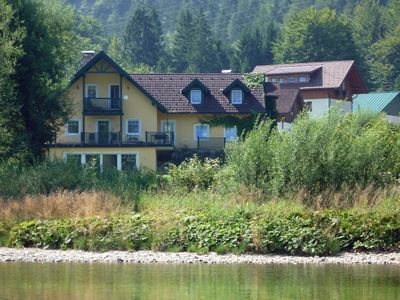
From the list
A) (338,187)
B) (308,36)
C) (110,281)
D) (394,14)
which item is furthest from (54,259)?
(394,14)

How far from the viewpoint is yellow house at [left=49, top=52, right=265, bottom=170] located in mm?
59125

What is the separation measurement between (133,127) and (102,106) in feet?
7.57

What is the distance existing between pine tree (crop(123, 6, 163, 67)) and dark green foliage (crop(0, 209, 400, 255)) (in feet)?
337

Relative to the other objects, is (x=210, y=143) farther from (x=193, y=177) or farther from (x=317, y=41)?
(x=317, y=41)

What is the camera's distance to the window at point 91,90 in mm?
63031

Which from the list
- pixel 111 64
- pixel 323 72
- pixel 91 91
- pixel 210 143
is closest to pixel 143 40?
pixel 323 72

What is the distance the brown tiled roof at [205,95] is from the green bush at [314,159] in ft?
87.0

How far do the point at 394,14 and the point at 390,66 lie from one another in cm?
2361

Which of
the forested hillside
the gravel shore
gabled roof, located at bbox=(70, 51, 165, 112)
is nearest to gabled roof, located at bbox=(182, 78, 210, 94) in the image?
gabled roof, located at bbox=(70, 51, 165, 112)

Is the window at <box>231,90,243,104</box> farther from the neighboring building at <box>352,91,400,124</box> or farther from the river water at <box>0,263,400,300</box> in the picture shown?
the river water at <box>0,263,400,300</box>

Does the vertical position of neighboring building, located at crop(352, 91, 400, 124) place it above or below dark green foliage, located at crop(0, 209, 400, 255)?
above

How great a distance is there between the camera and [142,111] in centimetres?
6316

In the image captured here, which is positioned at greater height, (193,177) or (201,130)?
(201,130)

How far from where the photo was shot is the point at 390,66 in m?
123
